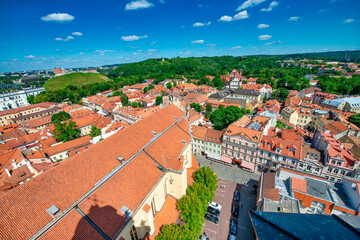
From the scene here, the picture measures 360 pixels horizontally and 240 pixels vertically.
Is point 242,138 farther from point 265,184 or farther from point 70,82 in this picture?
point 70,82

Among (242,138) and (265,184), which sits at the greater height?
(242,138)

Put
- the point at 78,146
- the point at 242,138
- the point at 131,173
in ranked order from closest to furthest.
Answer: the point at 131,173 → the point at 242,138 → the point at 78,146

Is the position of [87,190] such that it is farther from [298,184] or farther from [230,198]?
[298,184]

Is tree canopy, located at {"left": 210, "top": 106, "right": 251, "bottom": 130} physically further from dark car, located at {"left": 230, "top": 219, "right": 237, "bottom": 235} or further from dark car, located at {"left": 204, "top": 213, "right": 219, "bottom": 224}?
dark car, located at {"left": 230, "top": 219, "right": 237, "bottom": 235}

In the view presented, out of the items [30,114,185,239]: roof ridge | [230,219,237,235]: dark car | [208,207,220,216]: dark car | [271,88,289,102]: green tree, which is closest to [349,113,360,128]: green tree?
[271,88,289,102]: green tree

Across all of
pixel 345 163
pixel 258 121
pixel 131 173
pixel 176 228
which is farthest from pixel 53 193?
pixel 258 121

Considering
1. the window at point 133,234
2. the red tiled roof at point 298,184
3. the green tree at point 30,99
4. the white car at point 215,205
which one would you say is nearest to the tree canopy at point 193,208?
the window at point 133,234

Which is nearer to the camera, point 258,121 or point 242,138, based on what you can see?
point 242,138
